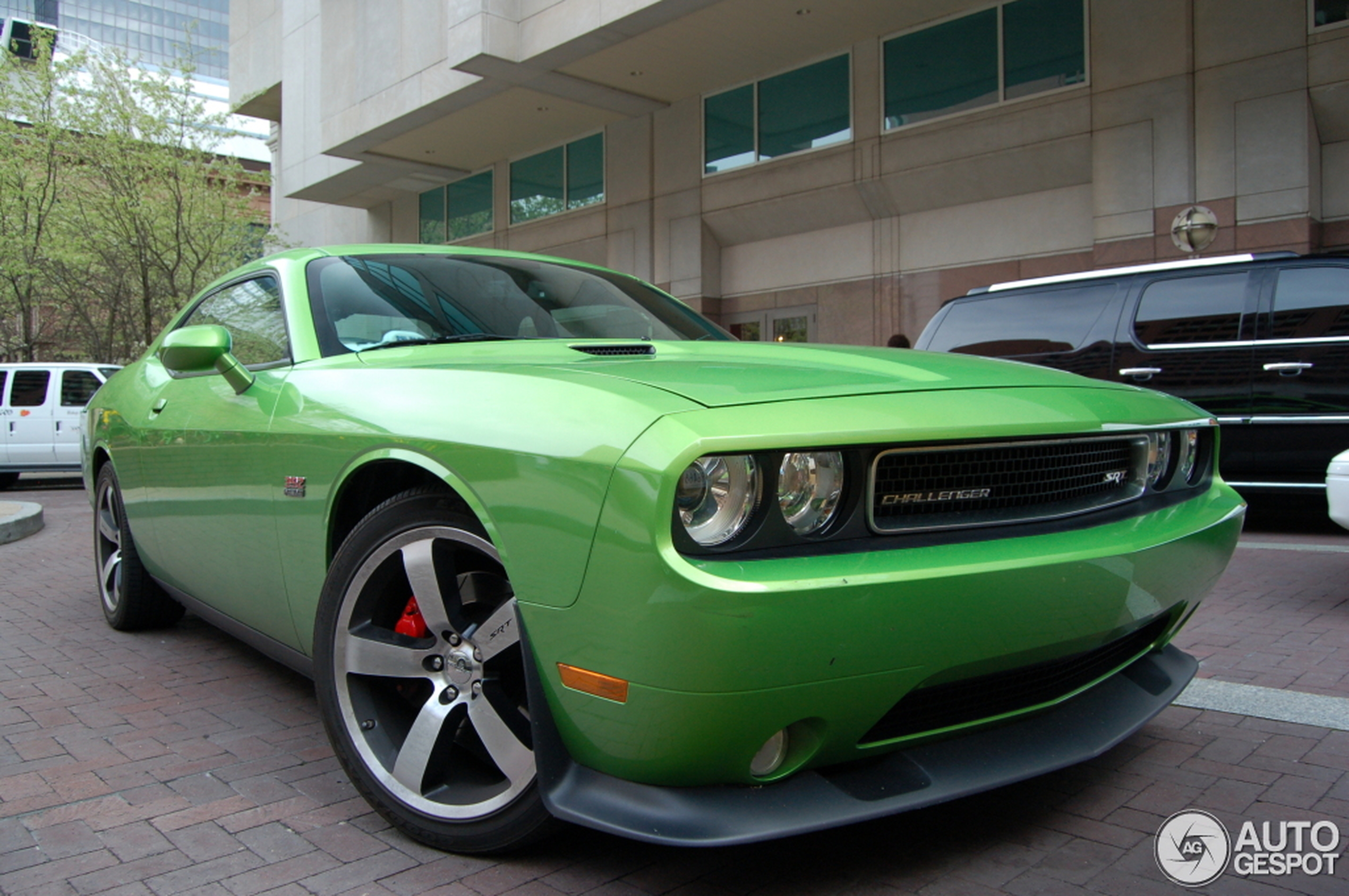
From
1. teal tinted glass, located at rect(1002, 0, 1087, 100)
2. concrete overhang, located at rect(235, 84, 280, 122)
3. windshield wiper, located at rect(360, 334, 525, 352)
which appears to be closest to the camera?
windshield wiper, located at rect(360, 334, 525, 352)

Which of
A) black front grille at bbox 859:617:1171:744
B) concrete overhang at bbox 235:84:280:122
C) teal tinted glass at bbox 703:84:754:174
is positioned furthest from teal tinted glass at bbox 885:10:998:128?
concrete overhang at bbox 235:84:280:122

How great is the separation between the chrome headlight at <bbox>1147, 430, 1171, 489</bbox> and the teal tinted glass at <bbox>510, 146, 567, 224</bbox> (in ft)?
60.7

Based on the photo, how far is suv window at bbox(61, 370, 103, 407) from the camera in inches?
590

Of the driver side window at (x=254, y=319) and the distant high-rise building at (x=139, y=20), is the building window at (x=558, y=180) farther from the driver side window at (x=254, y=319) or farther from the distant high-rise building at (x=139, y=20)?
the distant high-rise building at (x=139, y=20)

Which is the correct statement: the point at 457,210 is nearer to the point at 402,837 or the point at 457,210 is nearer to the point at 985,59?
the point at 985,59

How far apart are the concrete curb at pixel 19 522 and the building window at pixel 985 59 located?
11.8 m

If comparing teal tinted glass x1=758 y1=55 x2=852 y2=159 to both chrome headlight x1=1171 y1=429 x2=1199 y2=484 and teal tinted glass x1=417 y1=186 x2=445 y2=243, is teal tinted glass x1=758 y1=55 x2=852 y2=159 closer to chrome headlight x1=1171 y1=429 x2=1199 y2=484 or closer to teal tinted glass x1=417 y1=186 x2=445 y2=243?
teal tinted glass x1=417 y1=186 x2=445 y2=243

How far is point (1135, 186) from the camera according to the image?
1253 cm

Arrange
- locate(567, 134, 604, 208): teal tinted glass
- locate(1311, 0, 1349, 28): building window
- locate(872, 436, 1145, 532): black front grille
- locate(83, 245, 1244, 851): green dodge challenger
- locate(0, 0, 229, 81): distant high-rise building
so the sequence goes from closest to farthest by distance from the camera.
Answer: locate(83, 245, 1244, 851): green dodge challenger
locate(872, 436, 1145, 532): black front grille
locate(1311, 0, 1349, 28): building window
locate(567, 134, 604, 208): teal tinted glass
locate(0, 0, 229, 81): distant high-rise building

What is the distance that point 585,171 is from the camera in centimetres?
1988

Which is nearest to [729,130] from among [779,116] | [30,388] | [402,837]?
[779,116]

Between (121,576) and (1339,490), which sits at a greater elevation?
(1339,490)

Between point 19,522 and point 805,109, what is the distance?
1202 cm

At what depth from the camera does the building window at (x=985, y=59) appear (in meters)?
13.1
